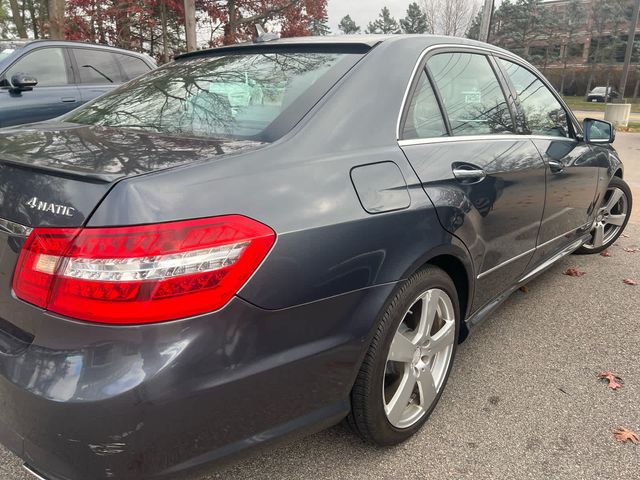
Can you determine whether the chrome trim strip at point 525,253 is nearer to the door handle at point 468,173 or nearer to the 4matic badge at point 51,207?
the door handle at point 468,173

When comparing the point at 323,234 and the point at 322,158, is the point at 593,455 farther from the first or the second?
the point at 322,158

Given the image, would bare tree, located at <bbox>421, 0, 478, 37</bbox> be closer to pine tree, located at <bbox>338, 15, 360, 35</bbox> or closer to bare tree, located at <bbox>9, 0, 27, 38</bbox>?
bare tree, located at <bbox>9, 0, 27, 38</bbox>

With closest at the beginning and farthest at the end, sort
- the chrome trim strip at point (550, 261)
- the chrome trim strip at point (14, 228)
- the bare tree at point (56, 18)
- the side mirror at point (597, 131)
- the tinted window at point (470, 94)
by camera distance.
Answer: the chrome trim strip at point (14, 228)
the tinted window at point (470, 94)
the chrome trim strip at point (550, 261)
the side mirror at point (597, 131)
the bare tree at point (56, 18)

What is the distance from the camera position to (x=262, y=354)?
57.3 inches

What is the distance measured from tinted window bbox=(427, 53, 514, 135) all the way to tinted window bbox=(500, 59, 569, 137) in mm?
253

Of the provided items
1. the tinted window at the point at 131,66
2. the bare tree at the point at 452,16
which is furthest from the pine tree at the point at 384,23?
the tinted window at the point at 131,66

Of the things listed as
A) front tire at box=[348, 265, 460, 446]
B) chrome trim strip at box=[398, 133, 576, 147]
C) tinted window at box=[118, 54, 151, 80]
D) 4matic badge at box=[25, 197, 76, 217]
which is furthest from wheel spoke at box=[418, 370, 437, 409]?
tinted window at box=[118, 54, 151, 80]

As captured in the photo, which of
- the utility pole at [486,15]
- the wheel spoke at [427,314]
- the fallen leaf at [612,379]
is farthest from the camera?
the utility pole at [486,15]

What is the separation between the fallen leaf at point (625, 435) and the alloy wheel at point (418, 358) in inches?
31.0

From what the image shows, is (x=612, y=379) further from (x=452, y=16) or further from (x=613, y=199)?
(x=452, y=16)

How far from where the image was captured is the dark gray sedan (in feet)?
4.30

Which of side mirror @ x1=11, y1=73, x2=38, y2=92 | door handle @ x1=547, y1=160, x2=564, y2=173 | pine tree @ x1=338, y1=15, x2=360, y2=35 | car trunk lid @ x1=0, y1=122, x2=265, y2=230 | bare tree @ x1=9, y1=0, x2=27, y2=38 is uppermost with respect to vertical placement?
pine tree @ x1=338, y1=15, x2=360, y2=35

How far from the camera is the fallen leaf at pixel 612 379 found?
261 centimetres

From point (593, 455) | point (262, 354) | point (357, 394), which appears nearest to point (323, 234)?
point (262, 354)
